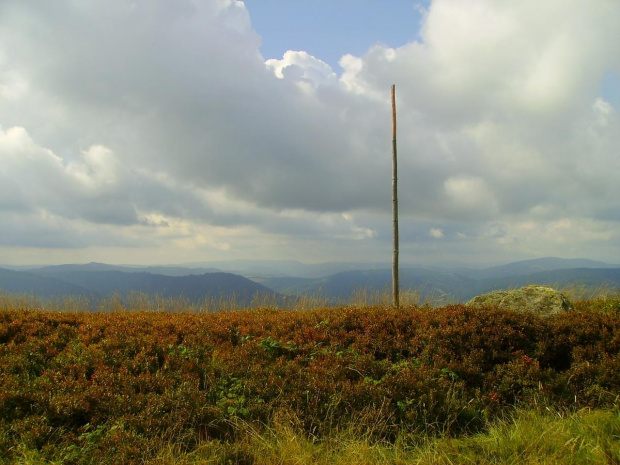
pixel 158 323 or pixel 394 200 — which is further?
pixel 394 200

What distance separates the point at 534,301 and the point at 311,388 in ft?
26.4

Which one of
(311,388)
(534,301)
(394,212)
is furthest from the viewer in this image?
(394,212)

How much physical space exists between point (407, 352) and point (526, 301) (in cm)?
558

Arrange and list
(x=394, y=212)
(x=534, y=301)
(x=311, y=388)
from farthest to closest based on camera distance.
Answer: (x=394, y=212) < (x=534, y=301) < (x=311, y=388)

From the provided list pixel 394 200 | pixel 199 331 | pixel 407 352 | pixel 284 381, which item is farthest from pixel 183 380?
pixel 394 200

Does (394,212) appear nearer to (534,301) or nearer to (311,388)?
(534,301)

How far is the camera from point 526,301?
35.3 ft

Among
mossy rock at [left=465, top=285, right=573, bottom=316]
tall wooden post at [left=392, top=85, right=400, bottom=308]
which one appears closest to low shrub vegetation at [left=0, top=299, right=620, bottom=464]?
mossy rock at [left=465, top=285, right=573, bottom=316]

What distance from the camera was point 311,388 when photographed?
224 inches

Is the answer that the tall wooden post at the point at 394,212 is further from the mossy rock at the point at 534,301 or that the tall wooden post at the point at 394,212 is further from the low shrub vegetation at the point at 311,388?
the low shrub vegetation at the point at 311,388

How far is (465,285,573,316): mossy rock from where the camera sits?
1017 cm

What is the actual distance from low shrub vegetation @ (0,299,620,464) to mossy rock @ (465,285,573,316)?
1880 millimetres

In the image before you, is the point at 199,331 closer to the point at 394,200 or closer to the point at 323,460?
the point at 323,460

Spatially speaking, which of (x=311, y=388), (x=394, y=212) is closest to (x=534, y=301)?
(x=394, y=212)
